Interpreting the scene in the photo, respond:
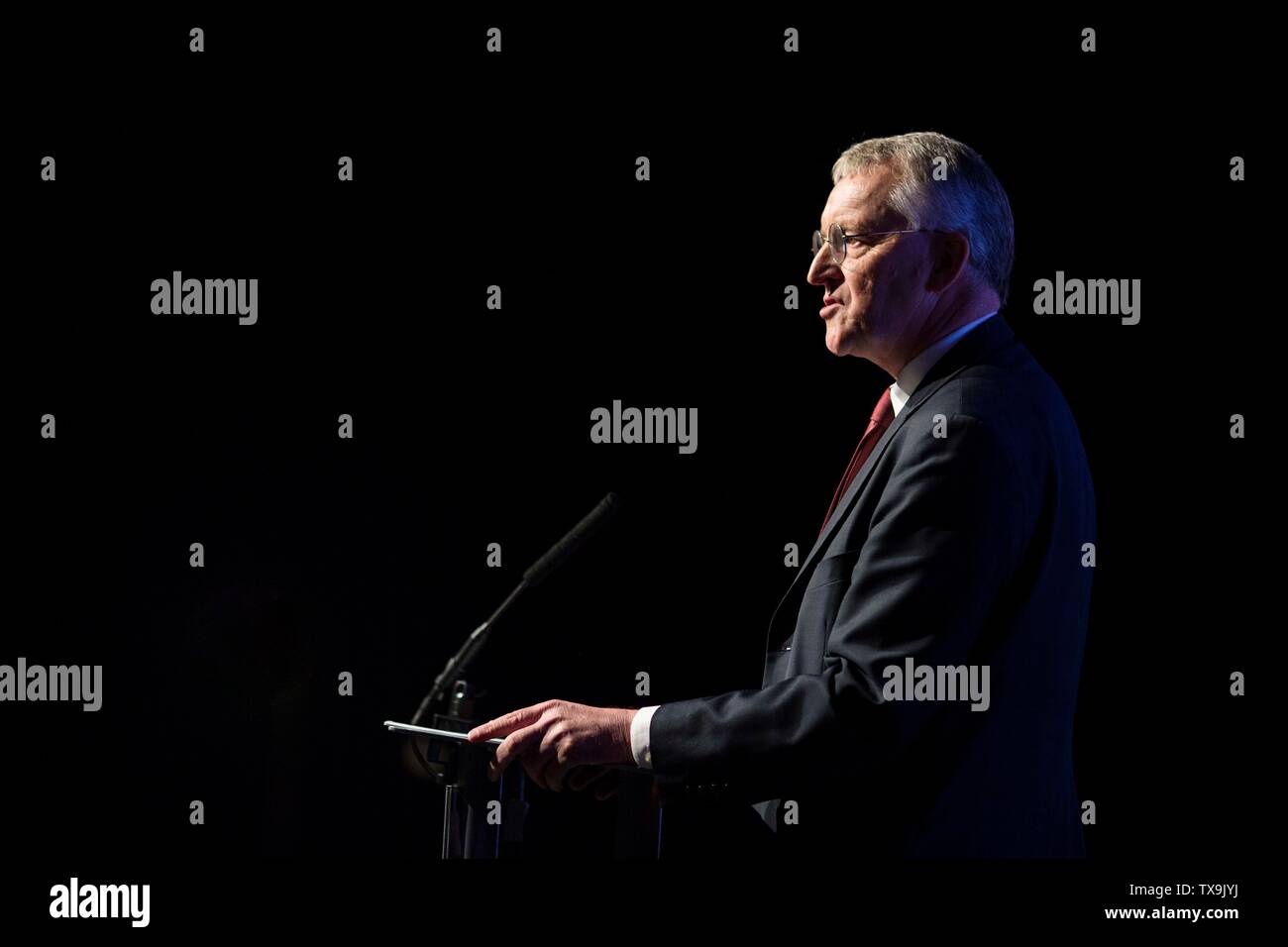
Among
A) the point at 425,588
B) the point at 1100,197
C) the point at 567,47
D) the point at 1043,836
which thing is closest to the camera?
the point at 1043,836

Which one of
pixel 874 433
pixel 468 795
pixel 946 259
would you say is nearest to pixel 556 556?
pixel 468 795

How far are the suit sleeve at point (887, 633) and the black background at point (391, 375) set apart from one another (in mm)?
1706

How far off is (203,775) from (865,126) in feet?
8.22

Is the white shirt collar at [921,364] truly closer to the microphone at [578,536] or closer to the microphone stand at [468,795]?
the microphone at [578,536]

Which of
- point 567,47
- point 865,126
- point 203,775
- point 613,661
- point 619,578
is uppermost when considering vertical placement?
point 567,47

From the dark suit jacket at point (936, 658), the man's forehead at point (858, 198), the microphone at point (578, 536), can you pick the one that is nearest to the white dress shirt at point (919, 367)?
the dark suit jacket at point (936, 658)

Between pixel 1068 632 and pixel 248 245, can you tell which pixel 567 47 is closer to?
→ pixel 248 245

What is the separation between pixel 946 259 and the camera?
5.95ft

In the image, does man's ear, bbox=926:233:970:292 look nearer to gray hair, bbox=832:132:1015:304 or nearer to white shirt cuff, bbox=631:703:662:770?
gray hair, bbox=832:132:1015:304

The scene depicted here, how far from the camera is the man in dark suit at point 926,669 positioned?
1.46 metres

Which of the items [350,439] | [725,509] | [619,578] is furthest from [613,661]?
[350,439]

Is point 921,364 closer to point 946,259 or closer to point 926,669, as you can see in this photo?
point 946,259

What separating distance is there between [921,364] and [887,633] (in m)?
0.50

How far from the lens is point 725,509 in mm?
3377
